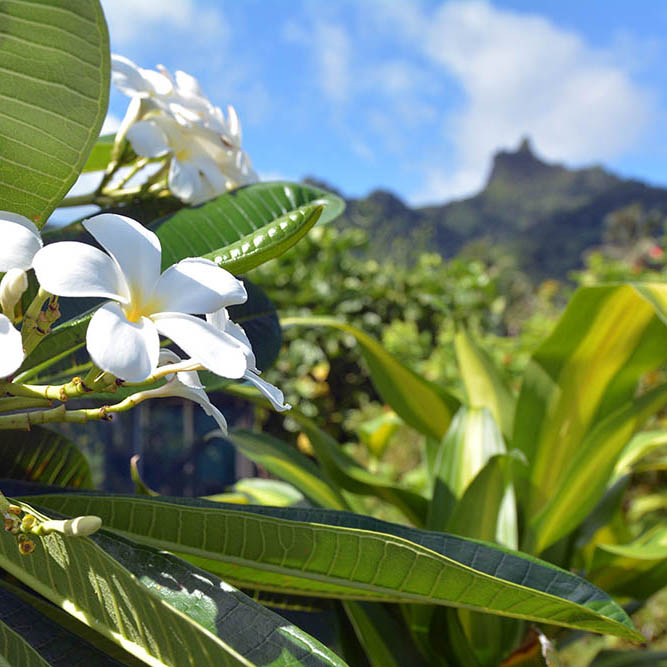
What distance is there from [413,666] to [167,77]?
82cm

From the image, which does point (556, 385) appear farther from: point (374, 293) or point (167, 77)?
point (374, 293)

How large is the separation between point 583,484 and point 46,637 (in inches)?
27.3

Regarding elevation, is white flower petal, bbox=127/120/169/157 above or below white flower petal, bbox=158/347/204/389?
above

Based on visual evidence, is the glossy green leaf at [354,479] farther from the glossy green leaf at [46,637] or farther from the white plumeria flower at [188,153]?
the glossy green leaf at [46,637]

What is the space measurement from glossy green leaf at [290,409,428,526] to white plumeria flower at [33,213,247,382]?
0.64 meters

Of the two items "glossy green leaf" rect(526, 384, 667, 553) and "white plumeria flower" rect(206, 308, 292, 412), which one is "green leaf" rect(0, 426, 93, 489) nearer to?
"white plumeria flower" rect(206, 308, 292, 412)

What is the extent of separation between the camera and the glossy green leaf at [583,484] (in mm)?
895

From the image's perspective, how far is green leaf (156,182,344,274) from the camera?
1.80 feet

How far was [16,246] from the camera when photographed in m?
0.38

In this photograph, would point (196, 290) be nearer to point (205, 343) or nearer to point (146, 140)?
point (205, 343)

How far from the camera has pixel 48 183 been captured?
478 mm

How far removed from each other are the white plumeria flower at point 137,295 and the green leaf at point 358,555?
180 mm

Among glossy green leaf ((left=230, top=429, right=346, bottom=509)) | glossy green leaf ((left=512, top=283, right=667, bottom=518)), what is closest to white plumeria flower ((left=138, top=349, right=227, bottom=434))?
glossy green leaf ((left=230, top=429, right=346, bottom=509))

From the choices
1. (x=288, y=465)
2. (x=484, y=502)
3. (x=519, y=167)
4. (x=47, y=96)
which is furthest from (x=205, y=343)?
(x=519, y=167)
